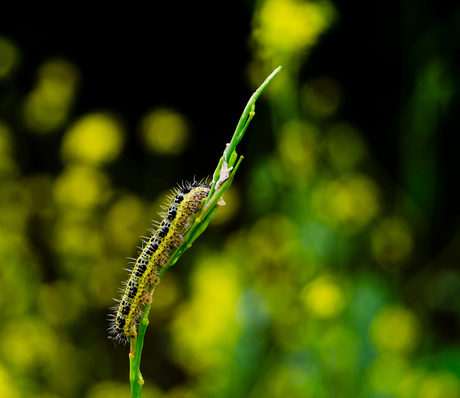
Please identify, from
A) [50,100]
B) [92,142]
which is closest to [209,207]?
[92,142]

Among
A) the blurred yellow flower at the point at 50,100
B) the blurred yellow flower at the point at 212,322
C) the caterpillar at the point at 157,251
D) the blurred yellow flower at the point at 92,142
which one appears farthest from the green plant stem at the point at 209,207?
the blurred yellow flower at the point at 50,100

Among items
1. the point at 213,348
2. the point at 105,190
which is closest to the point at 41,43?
the point at 105,190

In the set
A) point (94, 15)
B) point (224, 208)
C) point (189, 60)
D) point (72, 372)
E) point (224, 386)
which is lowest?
point (72, 372)

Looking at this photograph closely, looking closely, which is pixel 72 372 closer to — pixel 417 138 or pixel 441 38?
pixel 417 138

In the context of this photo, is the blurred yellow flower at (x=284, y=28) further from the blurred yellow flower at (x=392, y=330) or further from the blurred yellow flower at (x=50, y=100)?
the blurred yellow flower at (x=50, y=100)

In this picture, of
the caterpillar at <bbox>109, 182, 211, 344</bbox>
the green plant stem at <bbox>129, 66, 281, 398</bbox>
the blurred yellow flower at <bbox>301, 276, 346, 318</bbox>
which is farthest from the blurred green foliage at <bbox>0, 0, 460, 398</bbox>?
the green plant stem at <bbox>129, 66, 281, 398</bbox>

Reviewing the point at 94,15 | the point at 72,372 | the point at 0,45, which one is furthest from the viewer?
the point at 94,15

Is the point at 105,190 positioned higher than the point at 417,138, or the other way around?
the point at 417,138
